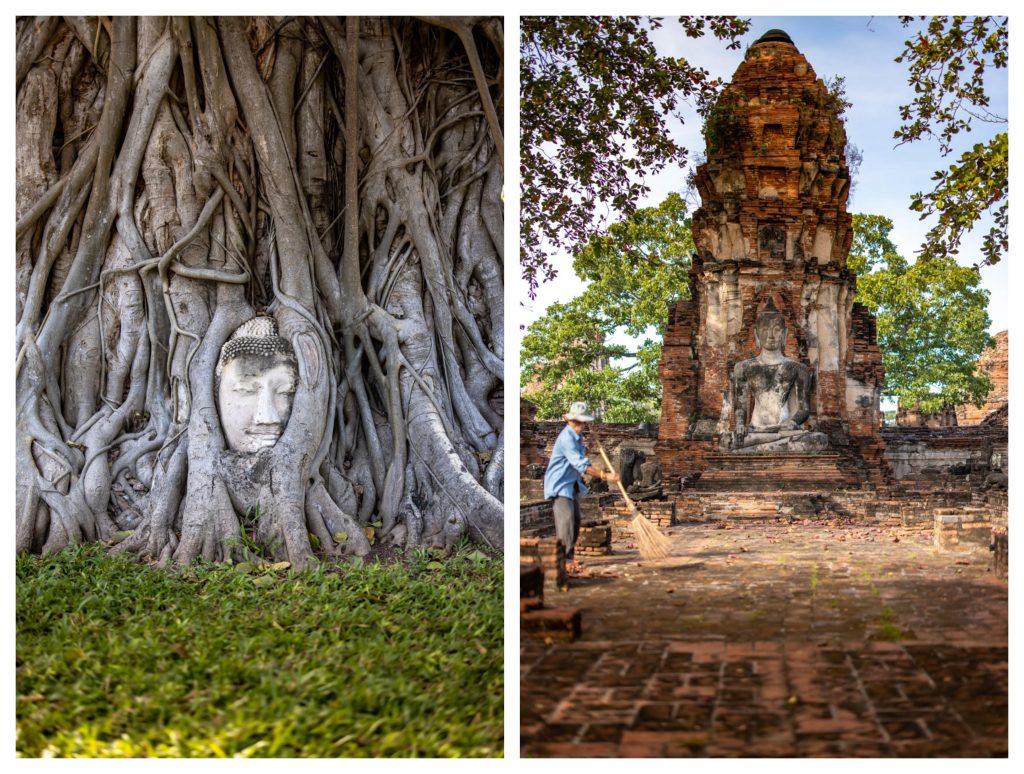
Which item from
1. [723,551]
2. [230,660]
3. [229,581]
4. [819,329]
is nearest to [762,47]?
[819,329]

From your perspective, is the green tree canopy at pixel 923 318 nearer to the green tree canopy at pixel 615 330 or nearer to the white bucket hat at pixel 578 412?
the green tree canopy at pixel 615 330

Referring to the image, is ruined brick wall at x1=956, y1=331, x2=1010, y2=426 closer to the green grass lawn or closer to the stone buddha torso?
the stone buddha torso

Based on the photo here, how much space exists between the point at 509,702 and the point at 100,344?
4185 millimetres

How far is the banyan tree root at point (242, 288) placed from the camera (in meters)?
5.83

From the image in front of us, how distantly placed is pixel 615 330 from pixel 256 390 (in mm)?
7011

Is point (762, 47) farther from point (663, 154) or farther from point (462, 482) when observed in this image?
point (462, 482)

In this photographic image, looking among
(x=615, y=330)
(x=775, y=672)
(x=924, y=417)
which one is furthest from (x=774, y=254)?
(x=775, y=672)

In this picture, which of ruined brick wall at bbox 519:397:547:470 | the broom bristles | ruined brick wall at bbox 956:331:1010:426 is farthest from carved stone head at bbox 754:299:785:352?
the broom bristles

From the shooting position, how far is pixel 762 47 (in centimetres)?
1080

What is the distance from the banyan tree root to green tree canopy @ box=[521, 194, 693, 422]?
3.36m

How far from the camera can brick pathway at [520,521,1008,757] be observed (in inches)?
124

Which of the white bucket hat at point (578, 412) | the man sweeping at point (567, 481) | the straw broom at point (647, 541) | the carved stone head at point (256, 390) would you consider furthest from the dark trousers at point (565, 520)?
the carved stone head at point (256, 390)

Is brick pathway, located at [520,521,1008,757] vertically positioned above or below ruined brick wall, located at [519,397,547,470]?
below

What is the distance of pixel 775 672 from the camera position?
3385 millimetres
